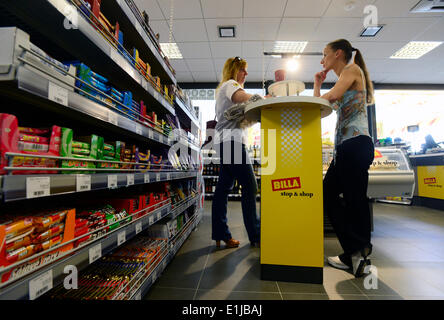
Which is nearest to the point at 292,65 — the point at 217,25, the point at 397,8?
the point at 397,8

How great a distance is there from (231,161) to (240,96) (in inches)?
22.5

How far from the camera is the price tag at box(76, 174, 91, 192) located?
2.52ft

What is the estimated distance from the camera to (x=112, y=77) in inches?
59.5

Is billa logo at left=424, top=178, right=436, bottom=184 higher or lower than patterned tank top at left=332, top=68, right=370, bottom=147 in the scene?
lower

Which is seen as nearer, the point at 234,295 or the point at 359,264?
the point at 234,295

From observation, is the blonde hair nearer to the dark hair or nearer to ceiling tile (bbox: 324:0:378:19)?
the dark hair

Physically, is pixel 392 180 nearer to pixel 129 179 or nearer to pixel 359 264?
pixel 359 264

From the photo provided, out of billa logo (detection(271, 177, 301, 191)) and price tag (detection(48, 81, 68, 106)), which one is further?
billa logo (detection(271, 177, 301, 191))

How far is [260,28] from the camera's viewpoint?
4129mm

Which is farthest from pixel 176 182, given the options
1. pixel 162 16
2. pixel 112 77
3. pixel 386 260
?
pixel 162 16

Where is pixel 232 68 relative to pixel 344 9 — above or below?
below

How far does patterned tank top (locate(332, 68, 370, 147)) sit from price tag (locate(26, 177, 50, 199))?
175 cm

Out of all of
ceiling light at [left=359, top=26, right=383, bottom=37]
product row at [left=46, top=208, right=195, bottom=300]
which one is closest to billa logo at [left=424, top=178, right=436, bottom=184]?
ceiling light at [left=359, top=26, right=383, bottom=37]

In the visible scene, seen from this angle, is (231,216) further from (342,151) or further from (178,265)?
(342,151)
